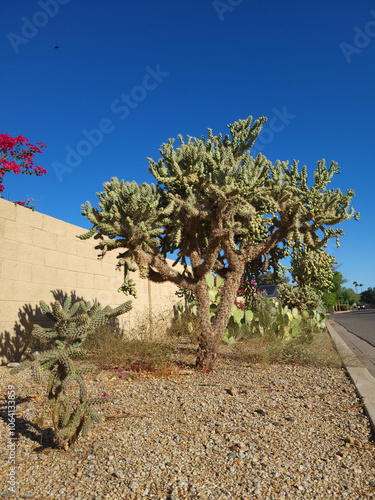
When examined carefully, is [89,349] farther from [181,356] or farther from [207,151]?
[207,151]

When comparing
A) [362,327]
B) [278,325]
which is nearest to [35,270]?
[278,325]

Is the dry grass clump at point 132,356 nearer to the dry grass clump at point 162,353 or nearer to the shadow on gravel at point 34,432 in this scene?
the dry grass clump at point 162,353

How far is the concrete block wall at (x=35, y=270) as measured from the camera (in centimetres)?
627

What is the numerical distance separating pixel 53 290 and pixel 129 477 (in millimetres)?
5156

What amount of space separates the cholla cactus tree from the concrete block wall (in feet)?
2.86

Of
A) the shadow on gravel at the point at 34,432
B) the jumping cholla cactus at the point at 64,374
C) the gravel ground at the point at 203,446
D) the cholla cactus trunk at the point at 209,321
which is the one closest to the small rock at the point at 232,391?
the gravel ground at the point at 203,446

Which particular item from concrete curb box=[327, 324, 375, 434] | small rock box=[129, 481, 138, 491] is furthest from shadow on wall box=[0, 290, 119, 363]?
concrete curb box=[327, 324, 375, 434]

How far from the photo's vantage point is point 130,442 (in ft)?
10.4

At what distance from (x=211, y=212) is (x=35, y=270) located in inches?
135

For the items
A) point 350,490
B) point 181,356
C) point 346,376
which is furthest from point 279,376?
point 350,490

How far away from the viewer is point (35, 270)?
6.87 metres

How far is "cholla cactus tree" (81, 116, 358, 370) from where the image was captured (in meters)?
5.21

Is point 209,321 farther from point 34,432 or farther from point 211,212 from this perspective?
point 34,432

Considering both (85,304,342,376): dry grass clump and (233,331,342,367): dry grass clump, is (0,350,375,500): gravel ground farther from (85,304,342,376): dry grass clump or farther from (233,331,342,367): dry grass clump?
(233,331,342,367): dry grass clump
